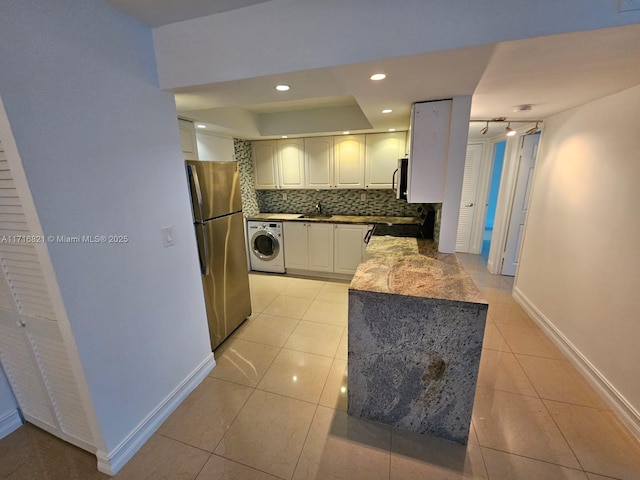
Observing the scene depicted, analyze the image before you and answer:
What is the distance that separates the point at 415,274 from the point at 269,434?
4.42 ft

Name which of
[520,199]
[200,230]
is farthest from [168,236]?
[520,199]

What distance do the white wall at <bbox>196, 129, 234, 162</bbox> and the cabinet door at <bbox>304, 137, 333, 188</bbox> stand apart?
43.2 inches

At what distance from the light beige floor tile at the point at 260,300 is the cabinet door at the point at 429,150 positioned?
212cm

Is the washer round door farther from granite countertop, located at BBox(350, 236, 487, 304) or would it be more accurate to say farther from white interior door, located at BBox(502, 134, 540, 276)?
white interior door, located at BBox(502, 134, 540, 276)

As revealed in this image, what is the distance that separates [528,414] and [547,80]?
81.7 inches

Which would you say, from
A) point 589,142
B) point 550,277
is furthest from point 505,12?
point 550,277

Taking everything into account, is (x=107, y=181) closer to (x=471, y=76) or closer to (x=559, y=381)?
(x=471, y=76)

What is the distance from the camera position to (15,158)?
3.33 ft

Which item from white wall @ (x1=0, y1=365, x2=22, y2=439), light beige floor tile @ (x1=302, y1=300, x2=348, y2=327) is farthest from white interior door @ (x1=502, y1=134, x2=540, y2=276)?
white wall @ (x1=0, y1=365, x2=22, y2=439)

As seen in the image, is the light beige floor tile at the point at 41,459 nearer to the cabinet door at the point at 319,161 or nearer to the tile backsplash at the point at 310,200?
the tile backsplash at the point at 310,200

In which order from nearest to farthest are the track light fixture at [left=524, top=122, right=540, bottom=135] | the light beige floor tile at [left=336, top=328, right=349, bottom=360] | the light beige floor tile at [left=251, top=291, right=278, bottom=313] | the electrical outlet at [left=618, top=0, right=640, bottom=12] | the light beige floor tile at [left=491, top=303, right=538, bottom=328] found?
the electrical outlet at [left=618, top=0, right=640, bottom=12], the light beige floor tile at [left=336, top=328, right=349, bottom=360], the light beige floor tile at [left=491, top=303, right=538, bottom=328], the track light fixture at [left=524, top=122, right=540, bottom=135], the light beige floor tile at [left=251, top=291, right=278, bottom=313]

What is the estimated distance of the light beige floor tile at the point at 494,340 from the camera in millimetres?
2367

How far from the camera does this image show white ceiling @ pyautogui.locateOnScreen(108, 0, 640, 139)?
1164mm

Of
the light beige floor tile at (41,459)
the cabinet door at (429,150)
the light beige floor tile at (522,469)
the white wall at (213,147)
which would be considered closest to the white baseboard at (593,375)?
the light beige floor tile at (522,469)
